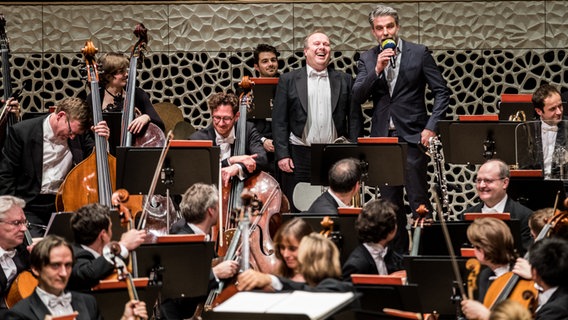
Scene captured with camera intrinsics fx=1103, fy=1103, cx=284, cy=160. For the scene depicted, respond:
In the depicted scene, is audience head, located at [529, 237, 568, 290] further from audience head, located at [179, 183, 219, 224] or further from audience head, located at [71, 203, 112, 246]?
audience head, located at [71, 203, 112, 246]


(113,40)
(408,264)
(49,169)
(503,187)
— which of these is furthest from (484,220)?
(113,40)

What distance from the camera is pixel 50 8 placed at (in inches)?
364

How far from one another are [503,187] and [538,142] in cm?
57

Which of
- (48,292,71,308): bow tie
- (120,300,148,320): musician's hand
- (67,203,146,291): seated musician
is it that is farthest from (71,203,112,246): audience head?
(120,300,148,320): musician's hand

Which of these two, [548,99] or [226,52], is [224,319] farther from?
[226,52]

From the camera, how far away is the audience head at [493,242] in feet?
16.5

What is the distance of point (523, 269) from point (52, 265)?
2036mm

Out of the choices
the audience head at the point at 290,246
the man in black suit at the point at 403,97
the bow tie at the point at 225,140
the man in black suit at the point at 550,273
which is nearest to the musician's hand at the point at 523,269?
the man in black suit at the point at 550,273

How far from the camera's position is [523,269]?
15.8 ft

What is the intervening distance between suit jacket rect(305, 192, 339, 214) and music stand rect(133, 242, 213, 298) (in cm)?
105

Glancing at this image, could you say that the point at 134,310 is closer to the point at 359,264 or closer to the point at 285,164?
the point at 359,264

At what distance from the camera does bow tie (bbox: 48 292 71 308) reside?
4.72 metres

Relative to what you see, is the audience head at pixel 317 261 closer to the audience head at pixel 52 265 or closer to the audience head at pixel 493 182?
the audience head at pixel 52 265

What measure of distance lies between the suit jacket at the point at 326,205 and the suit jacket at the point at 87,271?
146 centimetres
